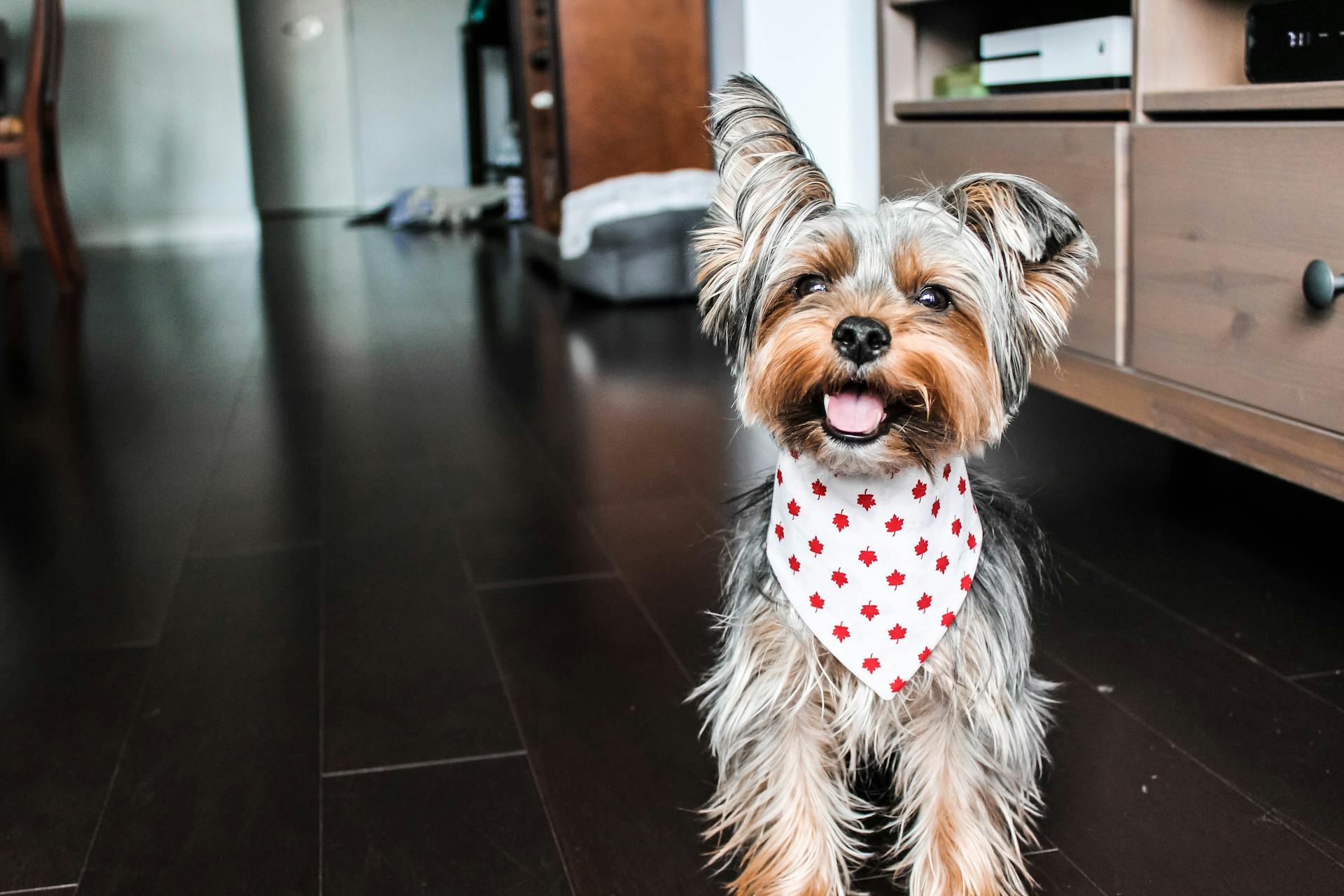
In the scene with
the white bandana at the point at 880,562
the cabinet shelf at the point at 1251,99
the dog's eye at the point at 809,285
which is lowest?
the white bandana at the point at 880,562

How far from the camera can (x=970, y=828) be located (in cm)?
128

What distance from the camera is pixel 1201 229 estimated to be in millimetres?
1868

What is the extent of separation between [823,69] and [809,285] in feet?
6.33

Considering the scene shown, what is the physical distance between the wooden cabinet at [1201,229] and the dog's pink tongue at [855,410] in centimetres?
46

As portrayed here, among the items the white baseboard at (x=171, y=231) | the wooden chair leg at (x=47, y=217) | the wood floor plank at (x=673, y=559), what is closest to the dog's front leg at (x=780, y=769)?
the wood floor plank at (x=673, y=559)

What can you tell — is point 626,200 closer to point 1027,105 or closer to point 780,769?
point 1027,105

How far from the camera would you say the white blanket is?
4980mm

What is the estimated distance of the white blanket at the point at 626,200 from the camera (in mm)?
4980

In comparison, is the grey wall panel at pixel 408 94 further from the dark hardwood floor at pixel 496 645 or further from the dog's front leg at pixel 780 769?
the dog's front leg at pixel 780 769

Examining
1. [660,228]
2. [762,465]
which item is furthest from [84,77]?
[762,465]

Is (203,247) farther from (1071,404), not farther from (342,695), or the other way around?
(342,695)

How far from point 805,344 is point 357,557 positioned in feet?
4.72

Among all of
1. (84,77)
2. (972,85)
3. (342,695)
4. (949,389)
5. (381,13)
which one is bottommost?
(342,695)

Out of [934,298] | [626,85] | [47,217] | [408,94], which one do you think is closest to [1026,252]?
[934,298]
